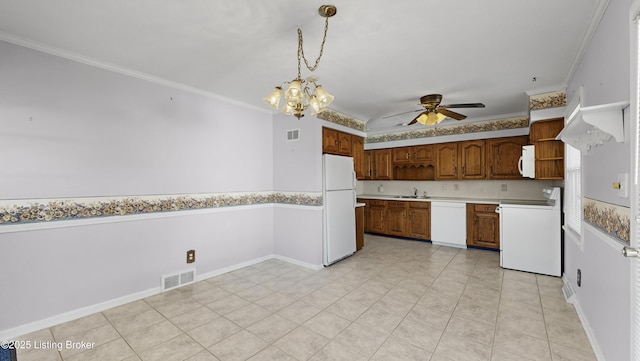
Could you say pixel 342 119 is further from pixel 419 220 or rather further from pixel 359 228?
pixel 419 220

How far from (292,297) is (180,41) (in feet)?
9.04

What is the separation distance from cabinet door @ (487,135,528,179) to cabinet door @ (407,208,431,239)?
4.44 feet

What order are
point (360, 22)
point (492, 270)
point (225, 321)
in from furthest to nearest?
point (492, 270) < point (225, 321) < point (360, 22)

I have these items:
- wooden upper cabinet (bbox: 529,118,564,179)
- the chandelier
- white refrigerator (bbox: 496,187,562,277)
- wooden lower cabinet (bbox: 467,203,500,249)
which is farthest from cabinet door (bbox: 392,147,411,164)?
the chandelier

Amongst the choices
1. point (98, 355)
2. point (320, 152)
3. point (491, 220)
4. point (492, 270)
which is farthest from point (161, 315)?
point (491, 220)

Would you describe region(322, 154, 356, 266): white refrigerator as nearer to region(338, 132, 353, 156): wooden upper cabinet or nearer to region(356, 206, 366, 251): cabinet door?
region(338, 132, 353, 156): wooden upper cabinet

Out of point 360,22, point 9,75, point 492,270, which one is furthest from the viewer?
point 492,270

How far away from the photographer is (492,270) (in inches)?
148

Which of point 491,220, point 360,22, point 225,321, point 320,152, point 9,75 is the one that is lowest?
point 225,321

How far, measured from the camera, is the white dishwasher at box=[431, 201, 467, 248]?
495 cm

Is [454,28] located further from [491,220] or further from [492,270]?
[491,220]

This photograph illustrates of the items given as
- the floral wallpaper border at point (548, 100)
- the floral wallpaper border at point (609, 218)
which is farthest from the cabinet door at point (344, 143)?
the floral wallpaper border at point (609, 218)

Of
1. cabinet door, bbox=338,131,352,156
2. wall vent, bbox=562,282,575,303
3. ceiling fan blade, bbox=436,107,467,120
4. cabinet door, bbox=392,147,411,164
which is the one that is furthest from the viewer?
cabinet door, bbox=392,147,411,164

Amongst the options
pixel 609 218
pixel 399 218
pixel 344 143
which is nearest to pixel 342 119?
pixel 344 143
